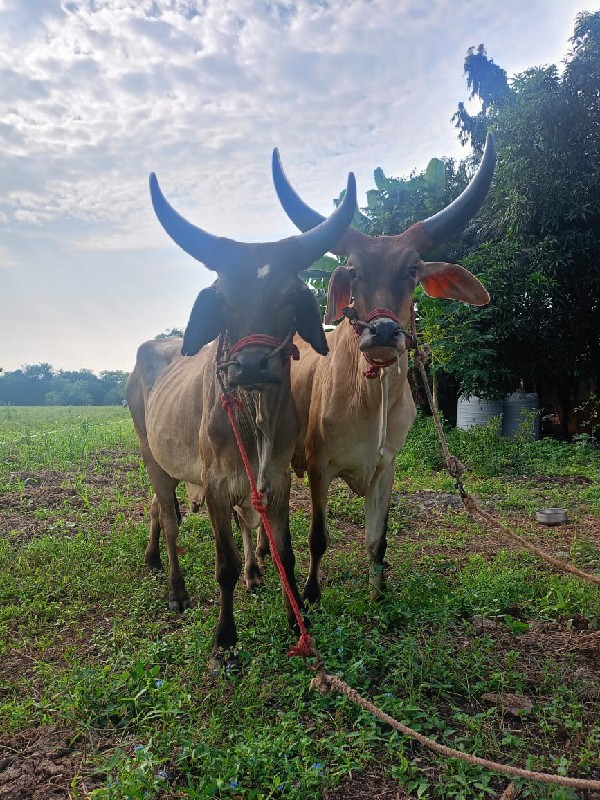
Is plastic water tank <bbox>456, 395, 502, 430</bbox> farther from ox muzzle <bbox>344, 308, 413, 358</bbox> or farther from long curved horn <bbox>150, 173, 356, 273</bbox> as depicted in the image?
long curved horn <bbox>150, 173, 356, 273</bbox>

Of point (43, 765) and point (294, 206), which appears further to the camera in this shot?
point (294, 206)

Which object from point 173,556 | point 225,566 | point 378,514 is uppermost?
point 378,514

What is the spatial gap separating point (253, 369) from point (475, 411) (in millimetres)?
10017

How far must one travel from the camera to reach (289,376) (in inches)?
127

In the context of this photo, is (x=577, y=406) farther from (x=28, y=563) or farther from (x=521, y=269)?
(x=28, y=563)

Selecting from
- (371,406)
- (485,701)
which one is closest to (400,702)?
(485,701)

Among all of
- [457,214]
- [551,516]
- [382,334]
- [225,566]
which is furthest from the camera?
[551,516]

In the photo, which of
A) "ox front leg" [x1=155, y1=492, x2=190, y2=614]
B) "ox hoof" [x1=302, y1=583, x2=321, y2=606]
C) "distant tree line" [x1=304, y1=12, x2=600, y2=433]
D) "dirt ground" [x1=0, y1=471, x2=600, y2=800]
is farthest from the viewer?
"distant tree line" [x1=304, y1=12, x2=600, y2=433]

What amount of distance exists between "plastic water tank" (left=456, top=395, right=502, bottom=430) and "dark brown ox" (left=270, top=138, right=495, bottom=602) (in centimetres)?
778

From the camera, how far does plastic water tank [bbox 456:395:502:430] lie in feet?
38.2

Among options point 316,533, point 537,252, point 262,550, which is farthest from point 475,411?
point 316,533

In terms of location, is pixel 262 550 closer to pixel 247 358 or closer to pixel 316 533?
pixel 316 533

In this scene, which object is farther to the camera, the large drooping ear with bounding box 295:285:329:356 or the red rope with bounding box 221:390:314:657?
the large drooping ear with bounding box 295:285:329:356

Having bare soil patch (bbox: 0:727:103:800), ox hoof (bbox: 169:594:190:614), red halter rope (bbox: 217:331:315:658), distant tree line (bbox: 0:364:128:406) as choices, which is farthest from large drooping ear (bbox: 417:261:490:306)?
distant tree line (bbox: 0:364:128:406)
